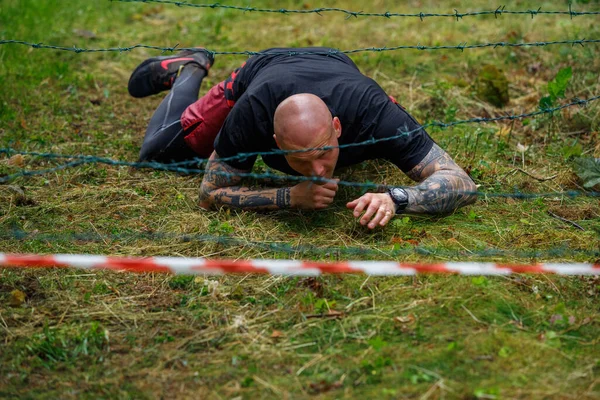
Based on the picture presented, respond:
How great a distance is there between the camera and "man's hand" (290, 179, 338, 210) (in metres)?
4.08

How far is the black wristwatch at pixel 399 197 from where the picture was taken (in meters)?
4.02

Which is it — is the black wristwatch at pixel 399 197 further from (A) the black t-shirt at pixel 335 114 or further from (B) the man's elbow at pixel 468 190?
(B) the man's elbow at pixel 468 190

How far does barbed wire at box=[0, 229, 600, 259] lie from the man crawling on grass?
192mm

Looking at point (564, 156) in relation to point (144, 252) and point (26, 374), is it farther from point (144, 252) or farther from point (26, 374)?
point (26, 374)

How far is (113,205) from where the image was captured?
4570 millimetres

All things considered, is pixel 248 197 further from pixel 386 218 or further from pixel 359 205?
pixel 386 218

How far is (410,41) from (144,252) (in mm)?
4273

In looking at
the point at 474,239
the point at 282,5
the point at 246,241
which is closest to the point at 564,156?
the point at 474,239

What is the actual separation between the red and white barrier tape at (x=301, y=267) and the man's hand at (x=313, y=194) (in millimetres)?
554

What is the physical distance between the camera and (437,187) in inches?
159

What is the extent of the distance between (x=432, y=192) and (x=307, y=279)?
3.27ft

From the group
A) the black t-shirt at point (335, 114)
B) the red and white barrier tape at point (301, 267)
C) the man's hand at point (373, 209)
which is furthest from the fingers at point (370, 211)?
the black t-shirt at point (335, 114)

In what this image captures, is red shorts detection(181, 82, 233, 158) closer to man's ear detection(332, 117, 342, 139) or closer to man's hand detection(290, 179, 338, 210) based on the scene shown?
man's hand detection(290, 179, 338, 210)

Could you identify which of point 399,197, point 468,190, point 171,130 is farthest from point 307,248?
point 171,130
